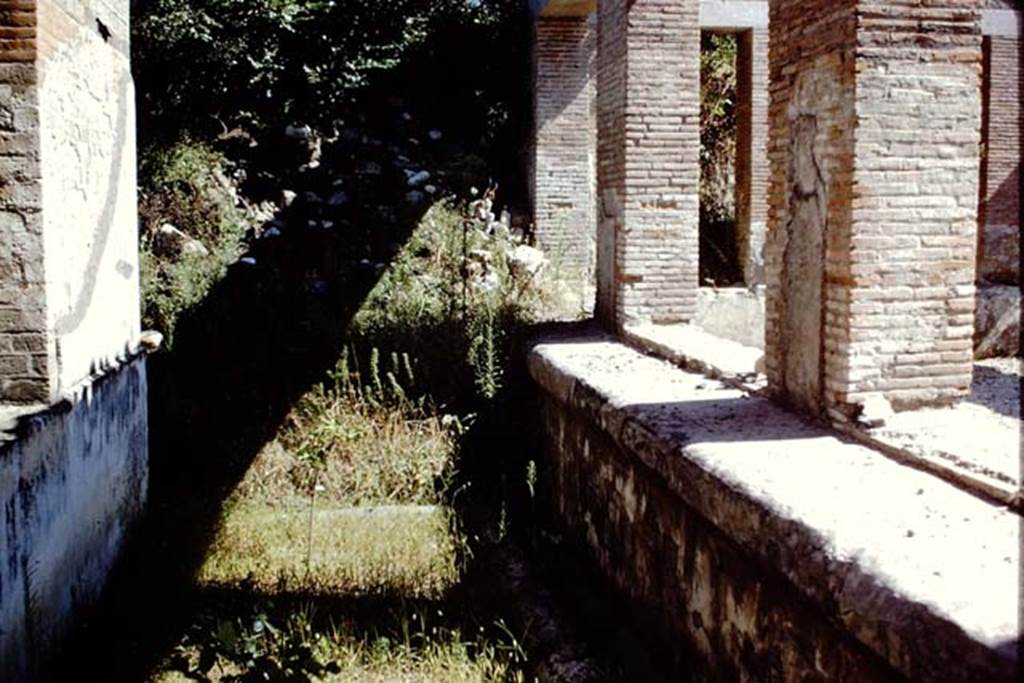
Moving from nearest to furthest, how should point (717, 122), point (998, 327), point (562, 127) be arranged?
point (998, 327), point (562, 127), point (717, 122)

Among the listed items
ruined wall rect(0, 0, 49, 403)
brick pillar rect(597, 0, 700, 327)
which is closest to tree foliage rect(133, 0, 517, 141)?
brick pillar rect(597, 0, 700, 327)

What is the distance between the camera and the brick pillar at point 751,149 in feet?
39.8

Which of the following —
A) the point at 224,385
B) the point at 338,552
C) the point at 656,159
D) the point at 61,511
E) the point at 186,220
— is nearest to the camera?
the point at 61,511

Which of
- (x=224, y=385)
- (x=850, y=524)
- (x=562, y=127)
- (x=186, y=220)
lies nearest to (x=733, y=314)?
(x=562, y=127)

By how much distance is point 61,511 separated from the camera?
14.0ft

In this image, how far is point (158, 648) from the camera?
4406mm

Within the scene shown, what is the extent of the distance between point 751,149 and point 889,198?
8.65 meters

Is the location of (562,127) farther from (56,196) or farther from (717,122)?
(56,196)

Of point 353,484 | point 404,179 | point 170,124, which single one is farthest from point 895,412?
point 170,124

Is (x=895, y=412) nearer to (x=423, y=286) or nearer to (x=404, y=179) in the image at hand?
(x=423, y=286)

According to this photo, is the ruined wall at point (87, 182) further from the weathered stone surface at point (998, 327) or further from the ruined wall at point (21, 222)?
the weathered stone surface at point (998, 327)

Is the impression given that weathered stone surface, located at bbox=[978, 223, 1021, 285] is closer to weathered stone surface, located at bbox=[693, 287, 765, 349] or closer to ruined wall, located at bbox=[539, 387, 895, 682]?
weathered stone surface, located at bbox=[693, 287, 765, 349]

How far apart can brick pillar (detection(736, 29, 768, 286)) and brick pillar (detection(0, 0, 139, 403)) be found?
28.0ft

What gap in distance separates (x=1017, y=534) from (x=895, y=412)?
138 centimetres
